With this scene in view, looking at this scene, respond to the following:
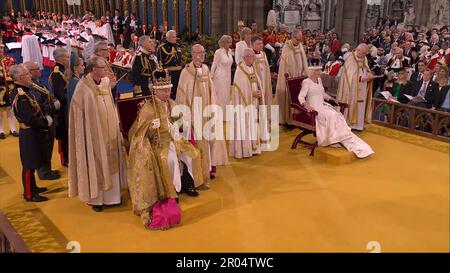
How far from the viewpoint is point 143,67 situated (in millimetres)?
7383

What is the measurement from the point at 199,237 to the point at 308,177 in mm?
2217

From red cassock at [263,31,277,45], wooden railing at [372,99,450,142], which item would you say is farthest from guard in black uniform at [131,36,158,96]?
red cassock at [263,31,277,45]

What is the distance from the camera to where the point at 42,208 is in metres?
5.69

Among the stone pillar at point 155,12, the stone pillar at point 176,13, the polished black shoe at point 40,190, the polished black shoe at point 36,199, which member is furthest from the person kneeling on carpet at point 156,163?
the stone pillar at point 155,12

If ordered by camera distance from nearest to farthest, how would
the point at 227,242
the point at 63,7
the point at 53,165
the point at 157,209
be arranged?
1. the point at 227,242
2. the point at 157,209
3. the point at 53,165
4. the point at 63,7

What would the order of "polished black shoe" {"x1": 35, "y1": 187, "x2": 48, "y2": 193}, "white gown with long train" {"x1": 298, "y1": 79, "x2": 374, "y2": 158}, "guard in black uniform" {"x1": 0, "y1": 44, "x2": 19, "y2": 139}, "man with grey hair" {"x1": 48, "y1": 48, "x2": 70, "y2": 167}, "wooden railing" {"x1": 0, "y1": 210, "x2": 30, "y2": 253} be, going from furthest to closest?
"guard in black uniform" {"x1": 0, "y1": 44, "x2": 19, "y2": 139}
"white gown with long train" {"x1": 298, "y1": 79, "x2": 374, "y2": 158}
"man with grey hair" {"x1": 48, "y1": 48, "x2": 70, "y2": 167}
"polished black shoe" {"x1": 35, "y1": 187, "x2": 48, "y2": 193}
"wooden railing" {"x1": 0, "y1": 210, "x2": 30, "y2": 253}

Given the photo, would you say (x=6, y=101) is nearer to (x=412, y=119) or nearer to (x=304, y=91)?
(x=304, y=91)

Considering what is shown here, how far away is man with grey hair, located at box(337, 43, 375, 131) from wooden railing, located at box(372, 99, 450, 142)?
34 centimetres

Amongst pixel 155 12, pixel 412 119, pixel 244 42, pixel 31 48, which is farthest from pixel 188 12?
pixel 412 119

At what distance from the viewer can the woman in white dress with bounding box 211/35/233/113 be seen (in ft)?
27.6

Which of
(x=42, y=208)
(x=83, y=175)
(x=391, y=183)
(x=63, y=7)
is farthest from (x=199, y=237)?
(x=63, y=7)

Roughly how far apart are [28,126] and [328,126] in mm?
4315

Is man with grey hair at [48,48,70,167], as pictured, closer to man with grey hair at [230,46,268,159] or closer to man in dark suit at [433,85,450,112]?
man with grey hair at [230,46,268,159]

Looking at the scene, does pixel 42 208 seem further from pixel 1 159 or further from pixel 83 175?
pixel 1 159
